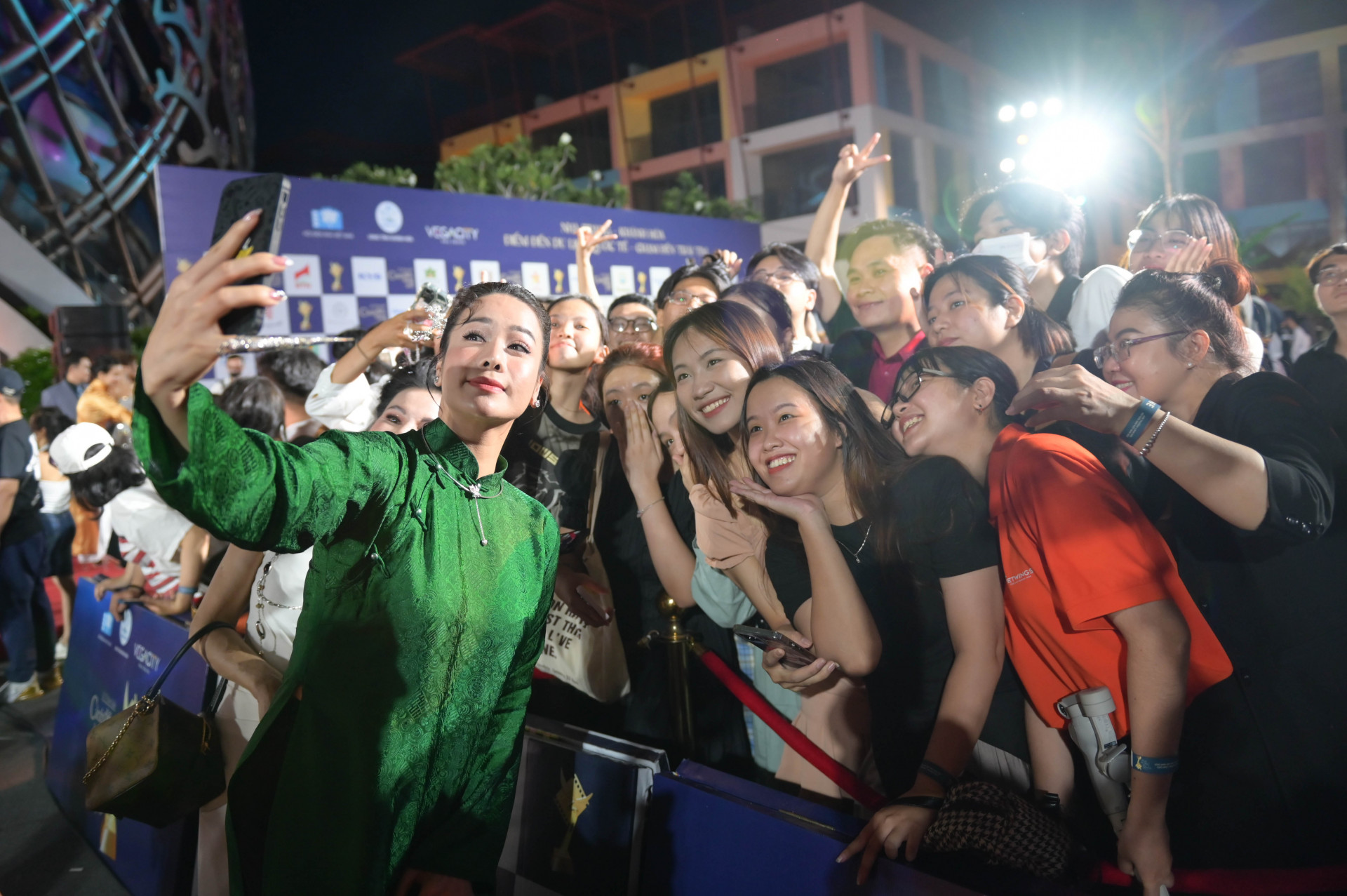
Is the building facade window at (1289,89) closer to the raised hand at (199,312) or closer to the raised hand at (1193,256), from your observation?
the raised hand at (1193,256)

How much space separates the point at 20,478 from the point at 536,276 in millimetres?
5347

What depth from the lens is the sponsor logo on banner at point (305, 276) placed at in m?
7.21

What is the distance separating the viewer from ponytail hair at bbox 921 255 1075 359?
6.46 ft

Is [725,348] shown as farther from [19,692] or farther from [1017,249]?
[19,692]

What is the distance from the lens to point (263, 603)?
238 cm

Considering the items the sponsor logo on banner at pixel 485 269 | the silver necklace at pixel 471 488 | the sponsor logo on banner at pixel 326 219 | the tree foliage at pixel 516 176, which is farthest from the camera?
the tree foliage at pixel 516 176

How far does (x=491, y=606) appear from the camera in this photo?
1.63m

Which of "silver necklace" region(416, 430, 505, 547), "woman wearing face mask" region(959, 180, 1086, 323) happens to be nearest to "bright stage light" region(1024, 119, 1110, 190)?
"woman wearing face mask" region(959, 180, 1086, 323)

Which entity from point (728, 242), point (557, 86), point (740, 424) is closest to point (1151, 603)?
point (740, 424)

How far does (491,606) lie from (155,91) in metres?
22.7

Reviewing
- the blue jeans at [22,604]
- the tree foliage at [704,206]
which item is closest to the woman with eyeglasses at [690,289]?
the blue jeans at [22,604]

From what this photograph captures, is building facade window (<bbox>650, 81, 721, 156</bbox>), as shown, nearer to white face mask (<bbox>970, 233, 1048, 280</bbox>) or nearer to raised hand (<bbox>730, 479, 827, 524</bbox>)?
white face mask (<bbox>970, 233, 1048, 280</bbox>)

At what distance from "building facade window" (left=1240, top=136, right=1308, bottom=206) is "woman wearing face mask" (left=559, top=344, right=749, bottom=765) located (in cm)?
174

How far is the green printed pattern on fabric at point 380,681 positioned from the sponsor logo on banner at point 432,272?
276 inches
